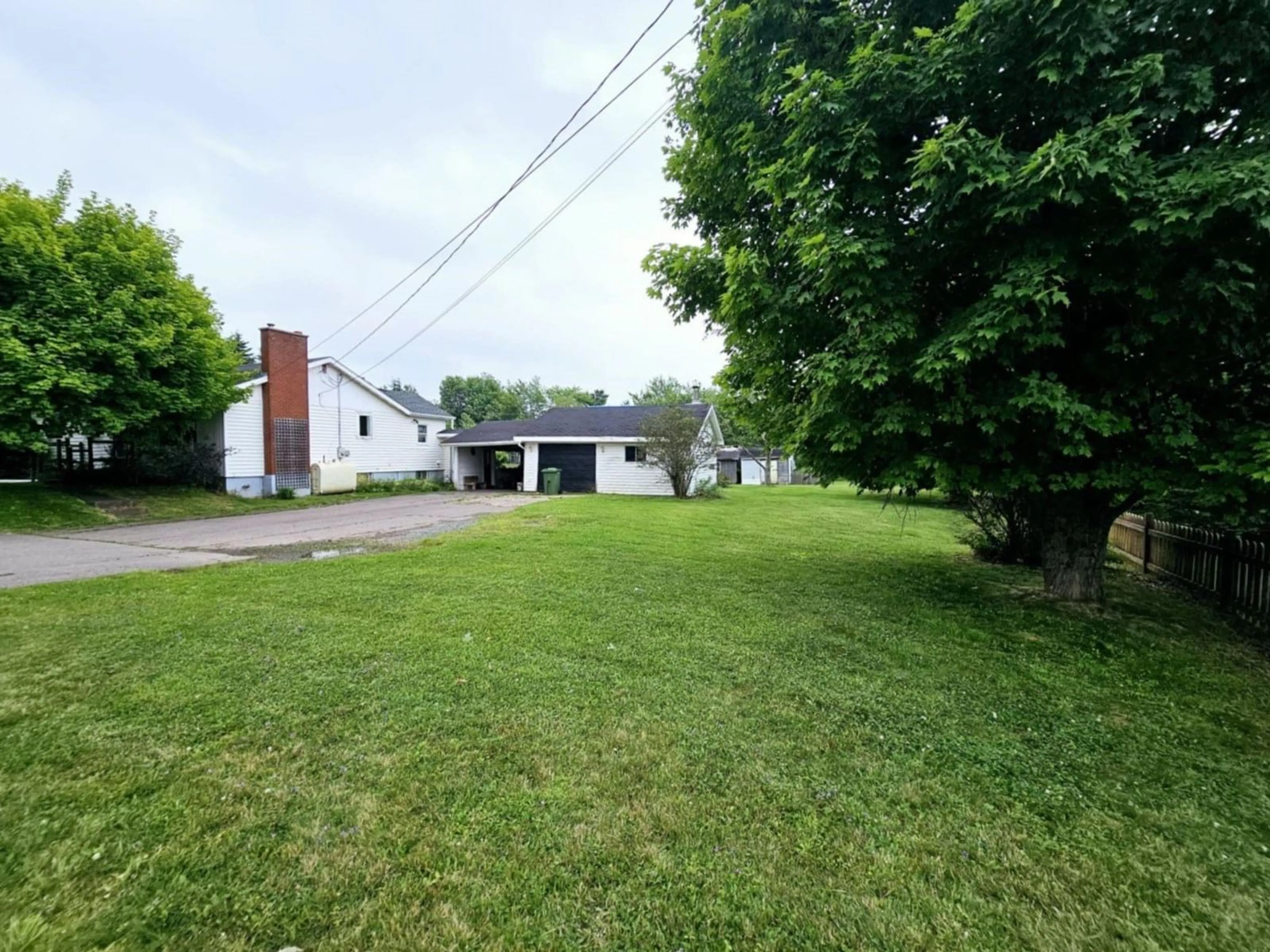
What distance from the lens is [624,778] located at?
258 cm

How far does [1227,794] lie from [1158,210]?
11.0 feet

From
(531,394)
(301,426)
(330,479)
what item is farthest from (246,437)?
(531,394)

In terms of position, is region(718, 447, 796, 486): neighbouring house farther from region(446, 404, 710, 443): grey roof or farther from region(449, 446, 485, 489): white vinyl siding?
region(449, 446, 485, 489): white vinyl siding

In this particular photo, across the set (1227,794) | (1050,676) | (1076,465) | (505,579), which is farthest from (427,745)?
(1076,465)

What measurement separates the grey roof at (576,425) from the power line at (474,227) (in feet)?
22.8

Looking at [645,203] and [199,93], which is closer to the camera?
[199,93]

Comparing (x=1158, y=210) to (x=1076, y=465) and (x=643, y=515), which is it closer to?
(x=1076, y=465)

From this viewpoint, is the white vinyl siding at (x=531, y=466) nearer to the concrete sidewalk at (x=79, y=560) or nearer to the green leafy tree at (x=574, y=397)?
the concrete sidewalk at (x=79, y=560)

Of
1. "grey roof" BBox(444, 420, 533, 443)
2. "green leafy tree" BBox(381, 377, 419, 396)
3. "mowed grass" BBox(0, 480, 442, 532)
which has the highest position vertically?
"green leafy tree" BBox(381, 377, 419, 396)

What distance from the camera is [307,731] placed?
295cm

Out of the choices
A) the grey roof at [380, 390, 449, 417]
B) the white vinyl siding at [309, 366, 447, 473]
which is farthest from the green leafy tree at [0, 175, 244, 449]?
the grey roof at [380, 390, 449, 417]

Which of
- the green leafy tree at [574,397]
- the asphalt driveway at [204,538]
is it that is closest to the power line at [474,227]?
the asphalt driveway at [204,538]

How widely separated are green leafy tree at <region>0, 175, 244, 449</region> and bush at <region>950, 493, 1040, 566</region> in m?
20.0

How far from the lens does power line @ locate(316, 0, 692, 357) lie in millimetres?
6469
